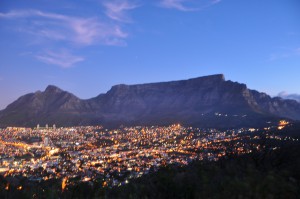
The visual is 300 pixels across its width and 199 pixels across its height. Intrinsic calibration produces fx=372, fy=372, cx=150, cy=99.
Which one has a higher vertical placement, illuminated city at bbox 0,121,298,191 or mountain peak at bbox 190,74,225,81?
mountain peak at bbox 190,74,225,81

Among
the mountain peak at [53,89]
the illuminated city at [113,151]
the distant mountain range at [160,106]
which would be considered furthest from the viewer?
the mountain peak at [53,89]

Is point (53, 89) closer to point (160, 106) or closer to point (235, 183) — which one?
point (160, 106)

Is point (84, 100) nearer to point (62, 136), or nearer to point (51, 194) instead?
point (62, 136)

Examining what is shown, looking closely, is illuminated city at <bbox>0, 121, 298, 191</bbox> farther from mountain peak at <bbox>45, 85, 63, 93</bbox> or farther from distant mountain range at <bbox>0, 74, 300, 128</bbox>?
mountain peak at <bbox>45, 85, 63, 93</bbox>

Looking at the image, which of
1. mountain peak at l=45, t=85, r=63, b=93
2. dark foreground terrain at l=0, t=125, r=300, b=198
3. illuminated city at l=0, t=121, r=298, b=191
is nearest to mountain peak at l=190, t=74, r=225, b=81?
illuminated city at l=0, t=121, r=298, b=191

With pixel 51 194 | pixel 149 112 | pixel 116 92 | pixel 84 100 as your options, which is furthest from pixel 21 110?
pixel 51 194

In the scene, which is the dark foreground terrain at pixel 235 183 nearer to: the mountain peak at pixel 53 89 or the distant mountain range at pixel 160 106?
the distant mountain range at pixel 160 106

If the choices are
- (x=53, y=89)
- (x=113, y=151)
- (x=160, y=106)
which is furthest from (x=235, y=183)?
(x=53, y=89)

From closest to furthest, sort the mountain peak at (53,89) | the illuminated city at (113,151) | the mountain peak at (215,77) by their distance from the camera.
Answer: the illuminated city at (113,151)
the mountain peak at (215,77)
the mountain peak at (53,89)

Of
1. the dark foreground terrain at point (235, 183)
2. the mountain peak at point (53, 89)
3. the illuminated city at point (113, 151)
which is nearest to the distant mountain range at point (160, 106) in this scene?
the mountain peak at point (53, 89)
